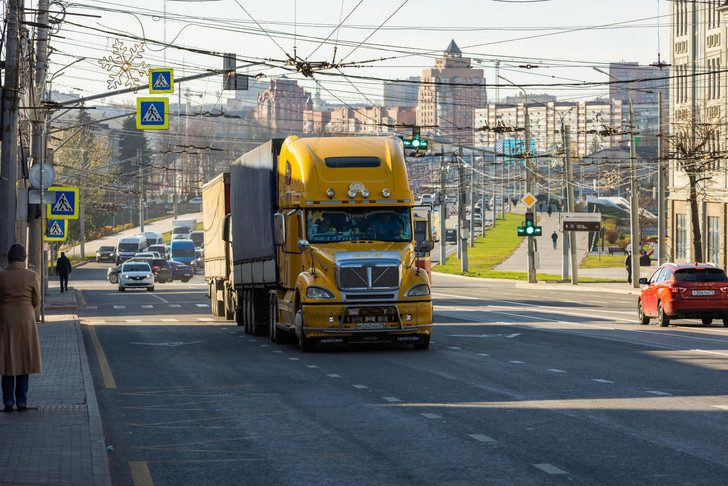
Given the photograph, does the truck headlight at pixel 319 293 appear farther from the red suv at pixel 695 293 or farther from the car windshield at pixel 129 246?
the car windshield at pixel 129 246

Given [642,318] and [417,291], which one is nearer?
[417,291]

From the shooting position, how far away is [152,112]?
1250 inches

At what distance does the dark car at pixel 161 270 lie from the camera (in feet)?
229

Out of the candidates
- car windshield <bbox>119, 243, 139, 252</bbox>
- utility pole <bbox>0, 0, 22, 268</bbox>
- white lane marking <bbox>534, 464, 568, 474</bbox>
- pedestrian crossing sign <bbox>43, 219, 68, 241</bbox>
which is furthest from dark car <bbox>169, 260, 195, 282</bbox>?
white lane marking <bbox>534, 464, 568, 474</bbox>

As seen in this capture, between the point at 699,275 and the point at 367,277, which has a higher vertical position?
the point at 367,277

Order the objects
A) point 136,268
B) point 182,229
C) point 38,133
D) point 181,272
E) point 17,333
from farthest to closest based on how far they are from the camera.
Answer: point 182,229, point 181,272, point 136,268, point 38,133, point 17,333

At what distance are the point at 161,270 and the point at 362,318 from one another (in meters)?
52.6

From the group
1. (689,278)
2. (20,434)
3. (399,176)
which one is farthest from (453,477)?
(689,278)

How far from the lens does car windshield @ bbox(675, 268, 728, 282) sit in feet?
86.9

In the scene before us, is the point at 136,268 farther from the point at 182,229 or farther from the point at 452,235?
the point at 452,235

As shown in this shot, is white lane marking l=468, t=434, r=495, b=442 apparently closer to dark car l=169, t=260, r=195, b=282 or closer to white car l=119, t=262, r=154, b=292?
white car l=119, t=262, r=154, b=292

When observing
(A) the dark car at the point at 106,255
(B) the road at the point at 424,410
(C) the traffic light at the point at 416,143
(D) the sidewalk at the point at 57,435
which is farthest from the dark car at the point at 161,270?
(D) the sidewalk at the point at 57,435

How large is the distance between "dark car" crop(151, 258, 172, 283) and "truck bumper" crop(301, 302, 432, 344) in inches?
2047

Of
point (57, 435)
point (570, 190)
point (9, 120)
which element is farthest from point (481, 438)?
point (570, 190)
